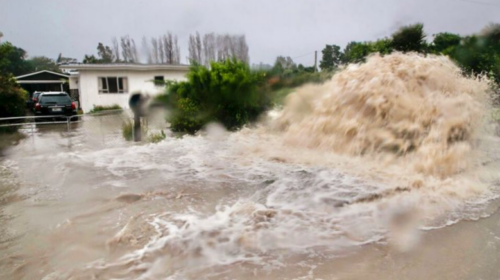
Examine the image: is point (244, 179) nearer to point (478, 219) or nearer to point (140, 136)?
point (478, 219)

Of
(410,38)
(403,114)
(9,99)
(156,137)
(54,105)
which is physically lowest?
(156,137)

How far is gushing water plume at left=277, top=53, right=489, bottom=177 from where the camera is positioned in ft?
18.0

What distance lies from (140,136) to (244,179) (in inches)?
169

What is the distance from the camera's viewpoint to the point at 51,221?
3871 mm

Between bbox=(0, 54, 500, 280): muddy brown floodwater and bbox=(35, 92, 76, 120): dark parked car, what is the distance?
9.83 metres

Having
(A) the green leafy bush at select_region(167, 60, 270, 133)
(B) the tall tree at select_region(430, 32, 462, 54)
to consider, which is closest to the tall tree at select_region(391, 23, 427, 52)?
(B) the tall tree at select_region(430, 32, 462, 54)

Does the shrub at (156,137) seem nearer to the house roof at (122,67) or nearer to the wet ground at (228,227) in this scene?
the wet ground at (228,227)

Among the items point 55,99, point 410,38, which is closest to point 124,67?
point 55,99

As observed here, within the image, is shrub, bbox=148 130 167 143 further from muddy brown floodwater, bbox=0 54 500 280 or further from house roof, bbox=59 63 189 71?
house roof, bbox=59 63 189 71

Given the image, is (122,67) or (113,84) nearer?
(122,67)

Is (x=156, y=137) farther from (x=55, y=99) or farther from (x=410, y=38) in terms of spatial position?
(x=55, y=99)

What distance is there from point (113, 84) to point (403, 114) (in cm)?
1902

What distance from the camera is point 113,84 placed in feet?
70.3

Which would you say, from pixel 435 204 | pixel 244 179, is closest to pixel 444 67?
pixel 435 204
